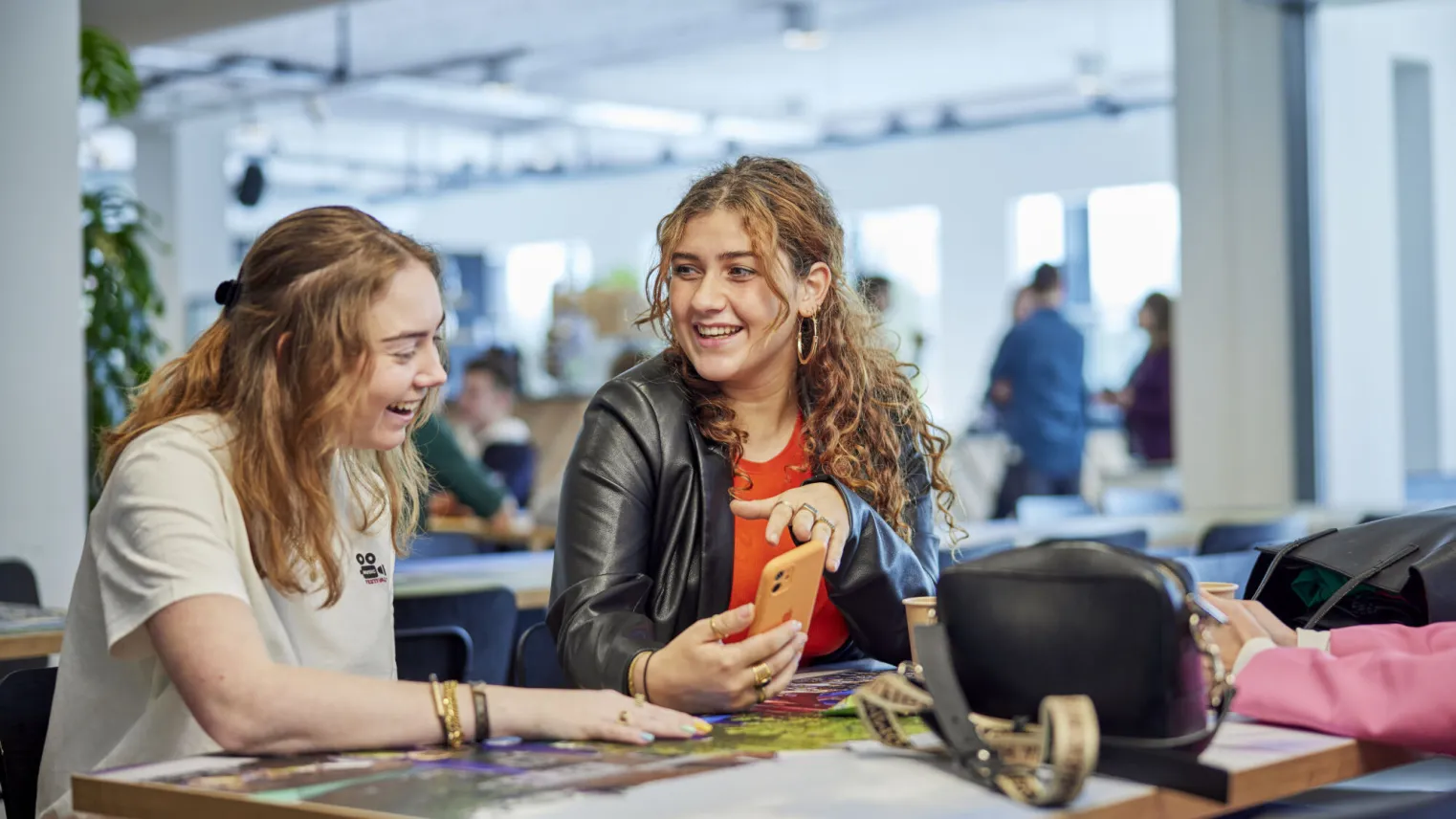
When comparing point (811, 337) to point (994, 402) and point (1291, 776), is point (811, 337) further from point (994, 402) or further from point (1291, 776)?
point (994, 402)

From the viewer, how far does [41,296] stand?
4395 millimetres

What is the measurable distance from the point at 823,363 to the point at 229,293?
87cm

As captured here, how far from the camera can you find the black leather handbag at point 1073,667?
1.20 m

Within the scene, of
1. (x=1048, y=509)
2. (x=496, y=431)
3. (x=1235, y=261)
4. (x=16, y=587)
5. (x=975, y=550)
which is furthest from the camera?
(x=496, y=431)

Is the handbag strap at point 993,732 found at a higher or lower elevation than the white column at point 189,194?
lower

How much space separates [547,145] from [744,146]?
3.07 meters

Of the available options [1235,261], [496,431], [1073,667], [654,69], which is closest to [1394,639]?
[1073,667]

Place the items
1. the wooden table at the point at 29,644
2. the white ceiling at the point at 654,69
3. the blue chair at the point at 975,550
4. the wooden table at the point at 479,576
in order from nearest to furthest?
1. the wooden table at the point at 29,644
2. the wooden table at the point at 479,576
3. the blue chair at the point at 975,550
4. the white ceiling at the point at 654,69

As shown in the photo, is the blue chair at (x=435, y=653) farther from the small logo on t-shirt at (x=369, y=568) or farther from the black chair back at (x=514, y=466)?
the black chair back at (x=514, y=466)

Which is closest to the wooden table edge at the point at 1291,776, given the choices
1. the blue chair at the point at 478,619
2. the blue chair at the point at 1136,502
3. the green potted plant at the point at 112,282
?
the blue chair at the point at 478,619

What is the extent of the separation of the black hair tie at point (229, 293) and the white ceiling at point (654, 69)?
775 cm

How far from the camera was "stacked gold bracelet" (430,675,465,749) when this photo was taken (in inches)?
56.2

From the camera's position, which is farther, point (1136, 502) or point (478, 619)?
point (1136, 502)

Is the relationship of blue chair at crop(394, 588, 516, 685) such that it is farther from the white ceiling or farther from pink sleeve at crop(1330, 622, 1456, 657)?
the white ceiling
